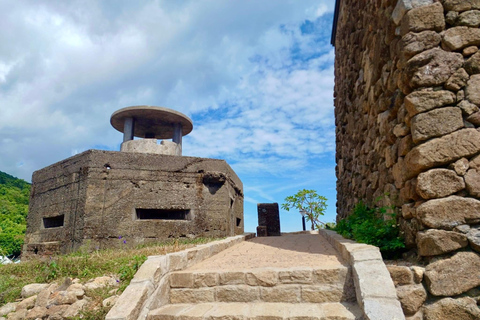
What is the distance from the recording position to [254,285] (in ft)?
12.1

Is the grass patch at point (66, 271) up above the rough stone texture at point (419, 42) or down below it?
below

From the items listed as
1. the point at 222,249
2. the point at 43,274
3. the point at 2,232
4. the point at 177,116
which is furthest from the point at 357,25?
the point at 2,232

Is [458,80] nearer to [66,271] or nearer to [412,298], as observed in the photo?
[412,298]

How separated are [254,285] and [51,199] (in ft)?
26.9

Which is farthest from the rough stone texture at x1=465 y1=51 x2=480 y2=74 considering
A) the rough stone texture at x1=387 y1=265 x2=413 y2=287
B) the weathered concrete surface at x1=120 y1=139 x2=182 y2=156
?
the weathered concrete surface at x1=120 y1=139 x2=182 y2=156

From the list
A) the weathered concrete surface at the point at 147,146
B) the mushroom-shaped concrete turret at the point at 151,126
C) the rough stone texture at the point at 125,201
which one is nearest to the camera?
the rough stone texture at the point at 125,201

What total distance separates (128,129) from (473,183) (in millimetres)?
9965

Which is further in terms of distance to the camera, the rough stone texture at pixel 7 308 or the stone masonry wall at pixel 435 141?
the rough stone texture at pixel 7 308

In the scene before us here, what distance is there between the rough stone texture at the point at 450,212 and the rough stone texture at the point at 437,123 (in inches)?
28.0

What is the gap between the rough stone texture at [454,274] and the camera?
311cm

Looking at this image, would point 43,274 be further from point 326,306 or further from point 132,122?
point 132,122

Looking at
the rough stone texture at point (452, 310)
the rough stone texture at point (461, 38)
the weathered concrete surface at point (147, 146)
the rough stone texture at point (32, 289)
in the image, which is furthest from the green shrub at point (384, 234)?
the weathered concrete surface at point (147, 146)

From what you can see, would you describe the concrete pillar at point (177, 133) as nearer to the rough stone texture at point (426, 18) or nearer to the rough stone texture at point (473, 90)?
the rough stone texture at point (426, 18)

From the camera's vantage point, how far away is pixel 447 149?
135 inches
